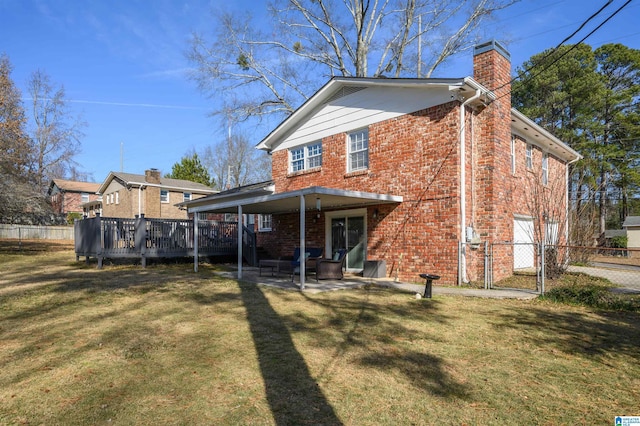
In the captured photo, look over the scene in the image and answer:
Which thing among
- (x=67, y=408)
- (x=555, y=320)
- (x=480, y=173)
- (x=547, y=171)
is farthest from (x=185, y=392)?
(x=547, y=171)

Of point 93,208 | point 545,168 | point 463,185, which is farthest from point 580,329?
point 93,208

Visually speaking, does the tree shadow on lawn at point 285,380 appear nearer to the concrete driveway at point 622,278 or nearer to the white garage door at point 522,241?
the concrete driveway at point 622,278

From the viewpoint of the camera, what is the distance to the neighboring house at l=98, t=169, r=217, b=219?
2962 cm

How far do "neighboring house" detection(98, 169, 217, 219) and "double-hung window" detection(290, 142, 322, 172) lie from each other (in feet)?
55.0

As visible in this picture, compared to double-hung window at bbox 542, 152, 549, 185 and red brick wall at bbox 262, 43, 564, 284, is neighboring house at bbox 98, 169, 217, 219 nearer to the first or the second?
red brick wall at bbox 262, 43, 564, 284

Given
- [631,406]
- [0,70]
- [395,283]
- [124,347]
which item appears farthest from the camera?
[0,70]

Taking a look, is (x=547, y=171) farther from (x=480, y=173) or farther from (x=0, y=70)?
(x=0, y=70)

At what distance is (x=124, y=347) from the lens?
494 centimetres

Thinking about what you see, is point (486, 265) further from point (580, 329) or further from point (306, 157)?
point (306, 157)

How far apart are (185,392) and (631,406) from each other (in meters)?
4.13

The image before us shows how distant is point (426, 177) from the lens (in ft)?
35.2

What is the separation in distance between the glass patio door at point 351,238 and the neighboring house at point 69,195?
131 feet

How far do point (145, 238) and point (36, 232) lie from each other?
Answer: 83.1 ft

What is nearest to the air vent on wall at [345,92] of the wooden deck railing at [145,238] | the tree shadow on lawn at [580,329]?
the wooden deck railing at [145,238]
